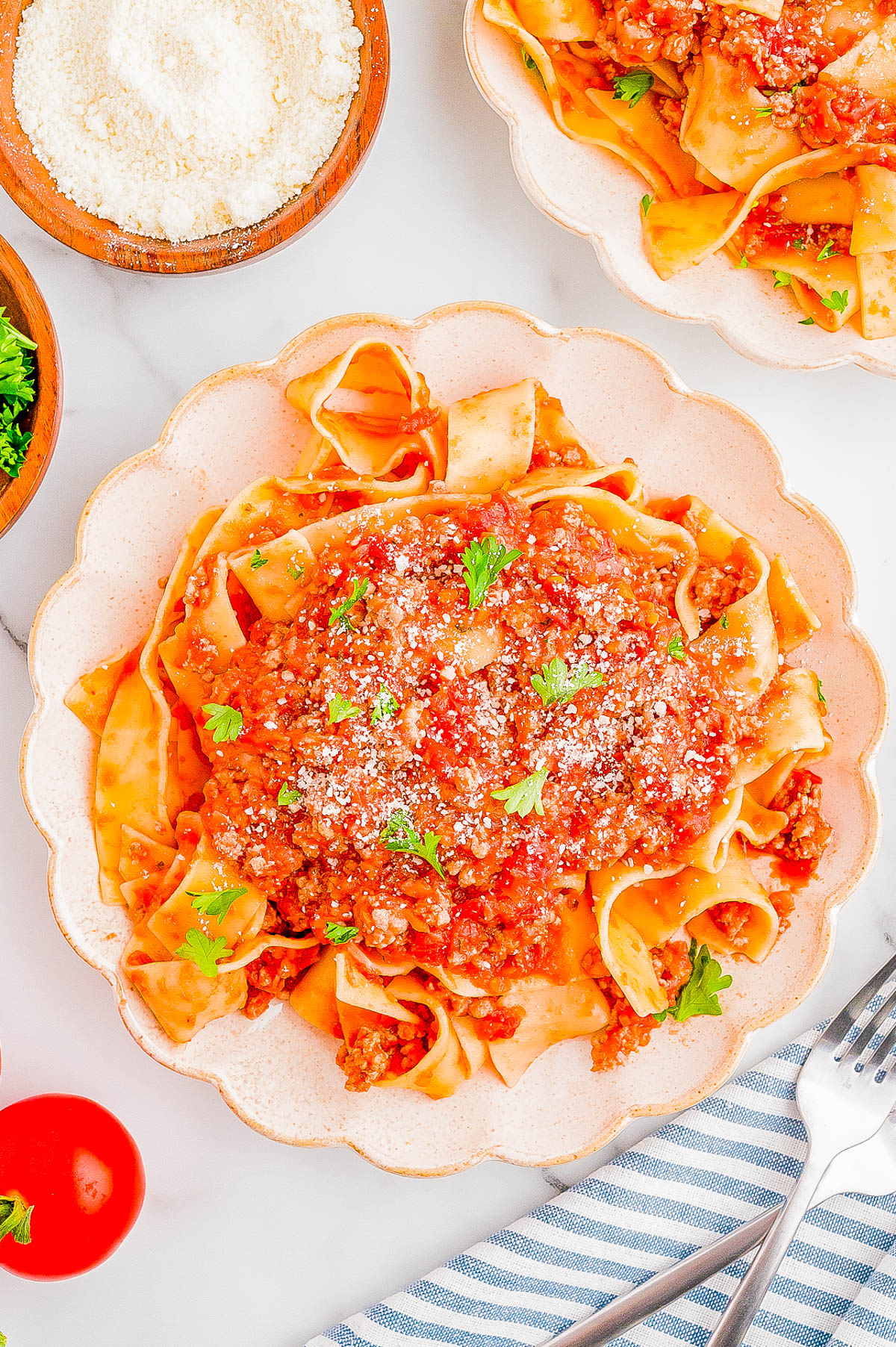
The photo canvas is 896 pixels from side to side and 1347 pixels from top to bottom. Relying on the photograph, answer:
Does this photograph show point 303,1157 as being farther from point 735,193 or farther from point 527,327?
point 735,193

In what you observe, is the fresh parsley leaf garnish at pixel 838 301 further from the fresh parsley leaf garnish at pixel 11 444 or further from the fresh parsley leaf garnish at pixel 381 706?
the fresh parsley leaf garnish at pixel 11 444

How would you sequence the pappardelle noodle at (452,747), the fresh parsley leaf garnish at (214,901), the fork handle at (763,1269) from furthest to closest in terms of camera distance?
the fork handle at (763,1269) < the fresh parsley leaf garnish at (214,901) < the pappardelle noodle at (452,747)

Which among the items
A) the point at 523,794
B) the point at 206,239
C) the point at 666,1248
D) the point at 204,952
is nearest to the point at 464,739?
the point at 523,794

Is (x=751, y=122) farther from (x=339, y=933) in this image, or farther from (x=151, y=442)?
(x=339, y=933)

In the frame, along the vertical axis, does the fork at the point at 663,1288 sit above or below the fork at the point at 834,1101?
below

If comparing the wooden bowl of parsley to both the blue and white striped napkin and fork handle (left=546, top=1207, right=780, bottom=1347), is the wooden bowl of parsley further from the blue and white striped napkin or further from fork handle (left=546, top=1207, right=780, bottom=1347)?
fork handle (left=546, top=1207, right=780, bottom=1347)

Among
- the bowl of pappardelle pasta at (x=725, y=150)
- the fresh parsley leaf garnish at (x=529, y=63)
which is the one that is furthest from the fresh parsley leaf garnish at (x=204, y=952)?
the fresh parsley leaf garnish at (x=529, y=63)

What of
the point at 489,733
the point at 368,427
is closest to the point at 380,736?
the point at 489,733
